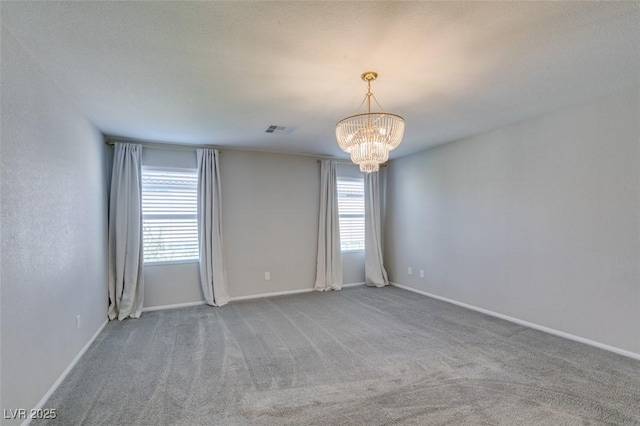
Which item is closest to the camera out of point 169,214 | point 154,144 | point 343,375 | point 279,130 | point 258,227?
point 343,375

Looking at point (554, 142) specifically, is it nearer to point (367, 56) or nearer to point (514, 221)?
point (514, 221)

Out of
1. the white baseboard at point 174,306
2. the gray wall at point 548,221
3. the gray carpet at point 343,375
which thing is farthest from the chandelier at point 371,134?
the white baseboard at point 174,306

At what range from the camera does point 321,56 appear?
7.42 ft

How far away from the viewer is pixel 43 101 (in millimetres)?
2365

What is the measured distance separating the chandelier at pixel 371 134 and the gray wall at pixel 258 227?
2.99 meters

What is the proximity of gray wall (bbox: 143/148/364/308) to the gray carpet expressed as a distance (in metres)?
0.83

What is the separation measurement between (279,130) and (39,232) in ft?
8.89

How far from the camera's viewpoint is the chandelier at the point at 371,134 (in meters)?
2.45

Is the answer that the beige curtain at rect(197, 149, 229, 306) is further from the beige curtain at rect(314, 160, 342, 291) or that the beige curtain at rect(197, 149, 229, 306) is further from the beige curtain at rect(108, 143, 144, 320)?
the beige curtain at rect(314, 160, 342, 291)

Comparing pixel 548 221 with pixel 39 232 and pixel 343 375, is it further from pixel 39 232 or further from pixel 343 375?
pixel 39 232

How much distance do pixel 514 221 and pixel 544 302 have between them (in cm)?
99

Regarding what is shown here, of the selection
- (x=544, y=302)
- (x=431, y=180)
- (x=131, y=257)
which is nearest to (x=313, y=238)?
(x=431, y=180)

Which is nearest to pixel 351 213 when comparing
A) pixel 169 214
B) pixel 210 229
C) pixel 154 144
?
pixel 210 229

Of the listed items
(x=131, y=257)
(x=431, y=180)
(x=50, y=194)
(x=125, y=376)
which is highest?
(x=431, y=180)
